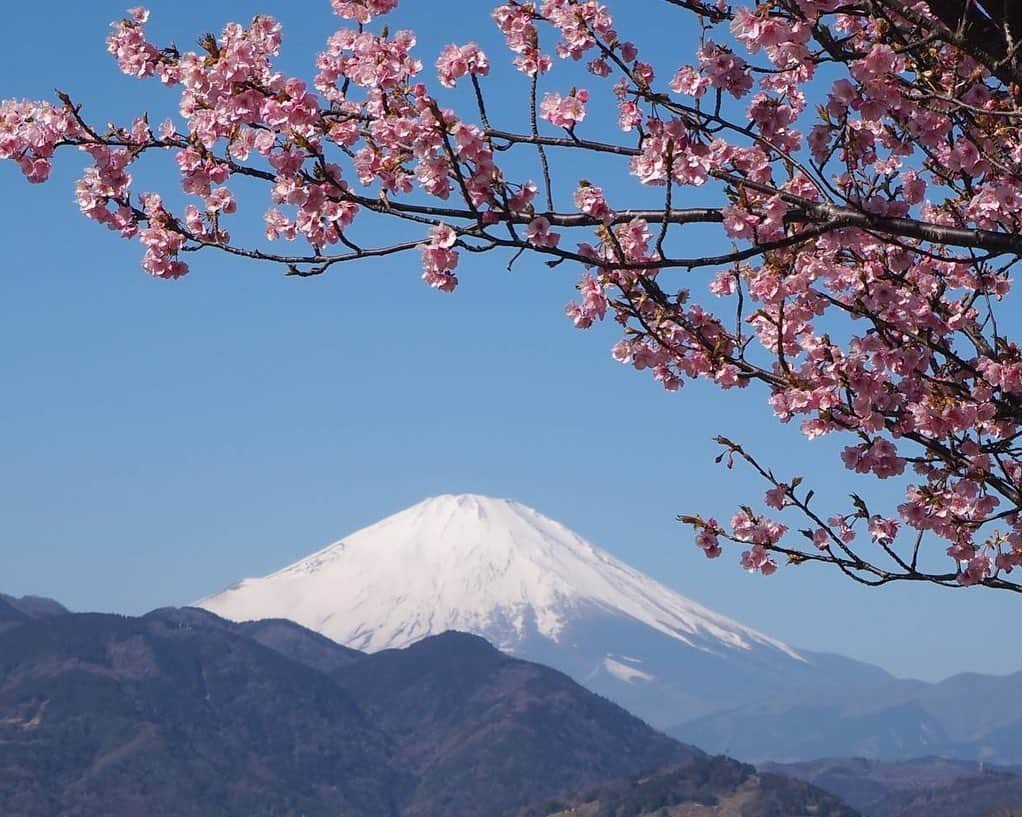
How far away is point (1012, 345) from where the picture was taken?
35.7 feet

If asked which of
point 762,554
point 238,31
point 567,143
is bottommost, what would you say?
point 762,554

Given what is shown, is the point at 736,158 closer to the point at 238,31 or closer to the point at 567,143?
the point at 567,143

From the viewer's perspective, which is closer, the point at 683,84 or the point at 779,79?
the point at 683,84

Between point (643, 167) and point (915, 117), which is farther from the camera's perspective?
point (915, 117)

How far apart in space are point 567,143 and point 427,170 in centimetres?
95

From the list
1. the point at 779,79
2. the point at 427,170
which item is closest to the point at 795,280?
the point at 779,79

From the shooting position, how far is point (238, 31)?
9.51 m

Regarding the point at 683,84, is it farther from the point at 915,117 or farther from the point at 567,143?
the point at 915,117

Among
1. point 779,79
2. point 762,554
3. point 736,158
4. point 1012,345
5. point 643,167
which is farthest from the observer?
point 762,554

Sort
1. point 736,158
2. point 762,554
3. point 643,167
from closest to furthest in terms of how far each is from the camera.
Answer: point 643,167 < point 736,158 < point 762,554

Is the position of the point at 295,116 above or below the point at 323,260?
above

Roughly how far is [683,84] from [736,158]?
61 cm

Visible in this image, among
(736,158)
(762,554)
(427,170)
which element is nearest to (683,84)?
(736,158)

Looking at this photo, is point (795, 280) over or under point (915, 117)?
A: under
